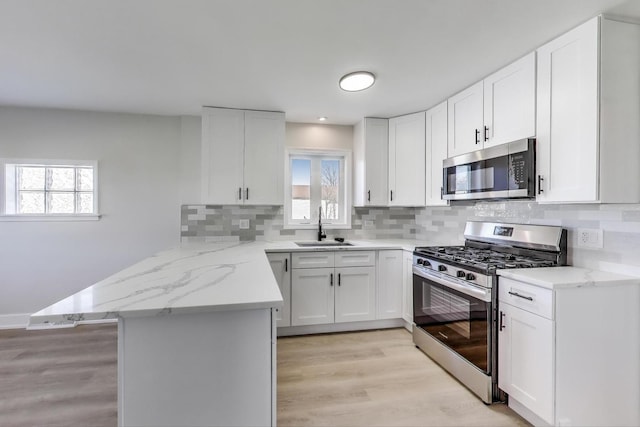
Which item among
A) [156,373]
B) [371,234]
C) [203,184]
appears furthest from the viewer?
[371,234]

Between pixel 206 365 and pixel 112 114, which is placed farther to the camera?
pixel 112 114

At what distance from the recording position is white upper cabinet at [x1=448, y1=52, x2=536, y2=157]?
211 centimetres

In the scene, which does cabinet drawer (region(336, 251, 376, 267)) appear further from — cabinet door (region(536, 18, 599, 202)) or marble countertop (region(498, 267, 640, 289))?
cabinet door (region(536, 18, 599, 202))

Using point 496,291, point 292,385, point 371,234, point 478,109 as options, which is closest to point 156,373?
point 292,385

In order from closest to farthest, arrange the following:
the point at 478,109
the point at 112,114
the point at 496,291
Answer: the point at 496,291
the point at 478,109
the point at 112,114

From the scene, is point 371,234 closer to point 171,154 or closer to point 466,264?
point 466,264

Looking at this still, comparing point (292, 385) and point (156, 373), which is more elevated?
point (156, 373)

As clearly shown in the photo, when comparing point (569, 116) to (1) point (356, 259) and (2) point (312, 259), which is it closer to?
(1) point (356, 259)

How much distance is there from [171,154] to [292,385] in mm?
2842

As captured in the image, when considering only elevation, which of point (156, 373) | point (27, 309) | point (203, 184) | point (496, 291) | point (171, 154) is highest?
point (171, 154)

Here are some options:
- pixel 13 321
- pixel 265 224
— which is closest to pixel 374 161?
pixel 265 224

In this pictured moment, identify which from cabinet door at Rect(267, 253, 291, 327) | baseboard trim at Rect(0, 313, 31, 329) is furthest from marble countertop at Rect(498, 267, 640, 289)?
baseboard trim at Rect(0, 313, 31, 329)

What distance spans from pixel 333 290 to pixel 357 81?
1.99 meters

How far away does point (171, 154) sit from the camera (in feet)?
Answer: 11.9
